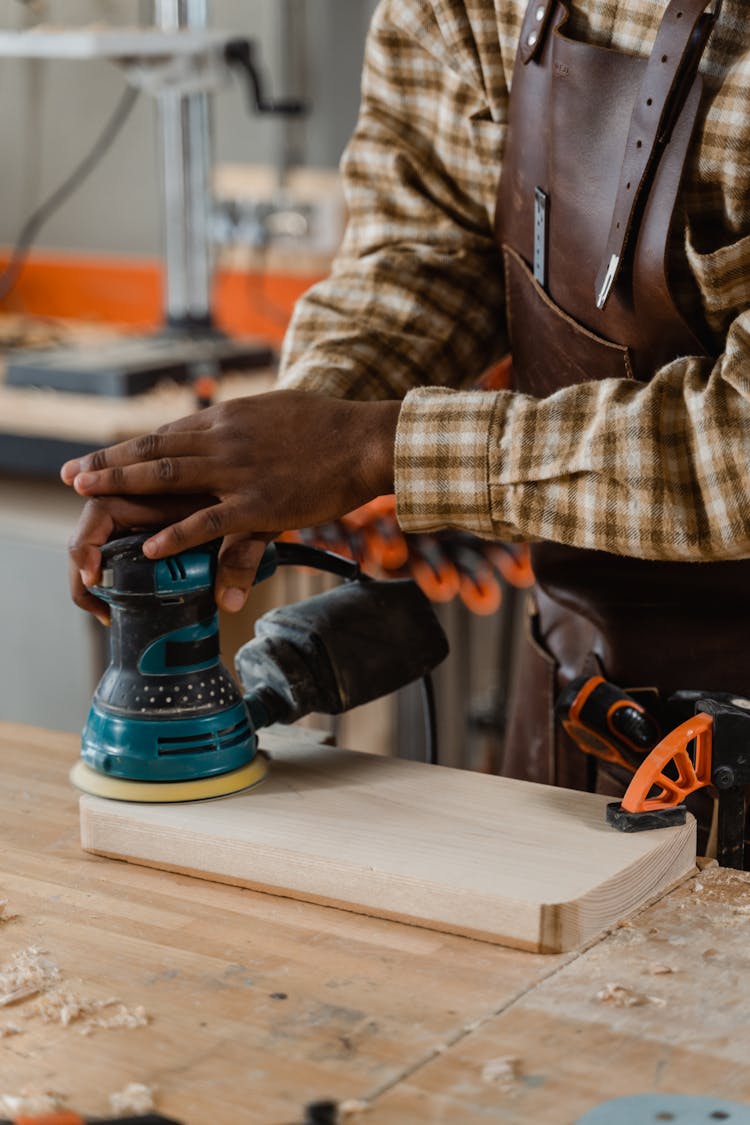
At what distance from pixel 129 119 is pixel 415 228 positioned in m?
2.33

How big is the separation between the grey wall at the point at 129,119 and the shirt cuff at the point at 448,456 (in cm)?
220

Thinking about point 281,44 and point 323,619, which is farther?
point 281,44

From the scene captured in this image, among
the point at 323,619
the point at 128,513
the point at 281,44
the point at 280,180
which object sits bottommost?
the point at 323,619

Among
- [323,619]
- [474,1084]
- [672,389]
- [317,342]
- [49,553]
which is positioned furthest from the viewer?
[49,553]

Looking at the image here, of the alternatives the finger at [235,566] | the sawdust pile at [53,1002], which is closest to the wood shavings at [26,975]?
the sawdust pile at [53,1002]

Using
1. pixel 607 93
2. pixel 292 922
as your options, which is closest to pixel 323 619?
pixel 292 922

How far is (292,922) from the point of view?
102 centimetres

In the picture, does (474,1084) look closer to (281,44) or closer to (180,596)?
(180,596)

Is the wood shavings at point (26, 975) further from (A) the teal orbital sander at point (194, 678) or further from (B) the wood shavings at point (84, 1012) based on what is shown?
(A) the teal orbital sander at point (194, 678)

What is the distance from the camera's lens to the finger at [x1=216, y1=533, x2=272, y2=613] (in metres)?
1.18

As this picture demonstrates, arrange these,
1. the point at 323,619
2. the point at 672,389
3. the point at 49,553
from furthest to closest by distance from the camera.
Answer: the point at 49,553 < the point at 323,619 < the point at 672,389

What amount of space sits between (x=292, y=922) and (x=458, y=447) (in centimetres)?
37

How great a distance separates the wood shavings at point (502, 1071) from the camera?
31.8 inches

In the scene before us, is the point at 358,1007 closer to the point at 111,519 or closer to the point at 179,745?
the point at 179,745
